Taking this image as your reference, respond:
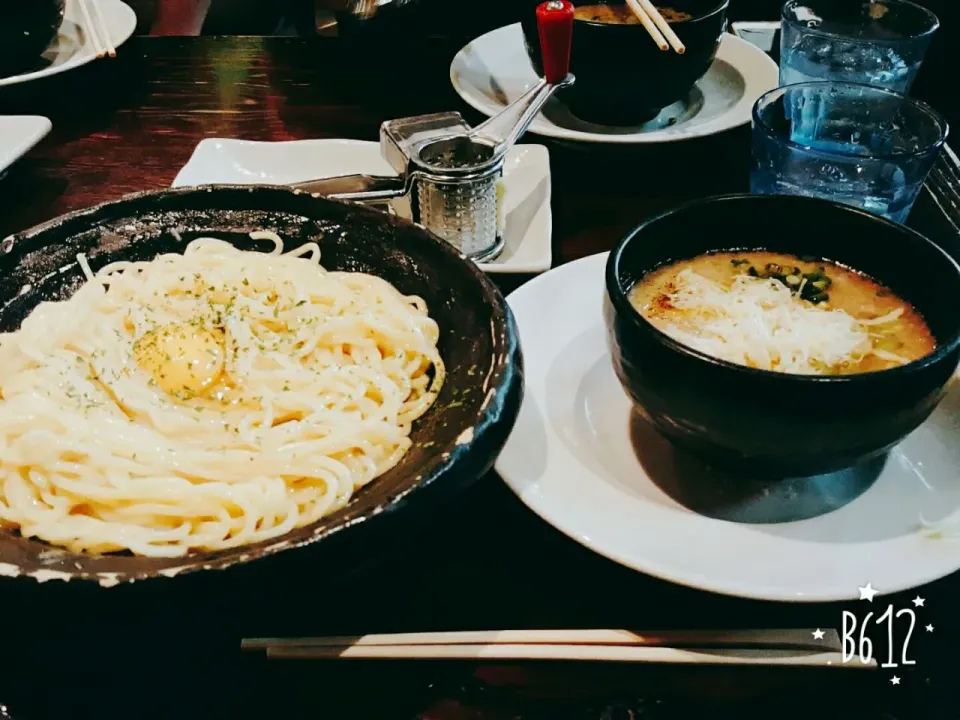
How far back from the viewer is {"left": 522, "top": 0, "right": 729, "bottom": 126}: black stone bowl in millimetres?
2459

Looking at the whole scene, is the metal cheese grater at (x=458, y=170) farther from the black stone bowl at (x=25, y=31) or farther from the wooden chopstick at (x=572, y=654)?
the black stone bowl at (x=25, y=31)

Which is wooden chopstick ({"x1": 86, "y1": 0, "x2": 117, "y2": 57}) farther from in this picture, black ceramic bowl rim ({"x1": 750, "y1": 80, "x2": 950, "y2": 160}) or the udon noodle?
black ceramic bowl rim ({"x1": 750, "y1": 80, "x2": 950, "y2": 160})

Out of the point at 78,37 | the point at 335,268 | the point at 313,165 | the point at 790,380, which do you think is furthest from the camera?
the point at 78,37

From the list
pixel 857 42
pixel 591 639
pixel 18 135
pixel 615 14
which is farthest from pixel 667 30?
pixel 18 135

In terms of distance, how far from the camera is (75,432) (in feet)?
4.75

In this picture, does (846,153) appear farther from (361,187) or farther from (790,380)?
(361,187)

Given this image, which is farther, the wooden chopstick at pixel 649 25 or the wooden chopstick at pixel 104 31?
the wooden chopstick at pixel 104 31

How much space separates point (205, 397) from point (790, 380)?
1.06 m

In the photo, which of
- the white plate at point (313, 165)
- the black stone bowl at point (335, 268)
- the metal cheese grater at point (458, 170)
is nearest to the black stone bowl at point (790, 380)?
the black stone bowl at point (335, 268)

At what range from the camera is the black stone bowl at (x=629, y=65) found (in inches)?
96.8

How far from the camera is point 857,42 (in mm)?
2664

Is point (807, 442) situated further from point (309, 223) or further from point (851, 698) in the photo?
point (309, 223)

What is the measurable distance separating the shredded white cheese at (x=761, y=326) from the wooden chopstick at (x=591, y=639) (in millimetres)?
401

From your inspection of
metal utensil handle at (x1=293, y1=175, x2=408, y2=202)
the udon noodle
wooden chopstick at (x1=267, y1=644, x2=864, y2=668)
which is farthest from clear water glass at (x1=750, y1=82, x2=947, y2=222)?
wooden chopstick at (x1=267, y1=644, x2=864, y2=668)
